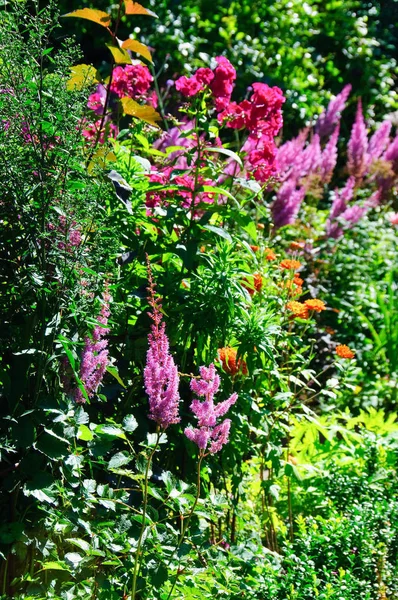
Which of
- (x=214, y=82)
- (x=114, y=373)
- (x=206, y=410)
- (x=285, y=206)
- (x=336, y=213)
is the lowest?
(x=336, y=213)

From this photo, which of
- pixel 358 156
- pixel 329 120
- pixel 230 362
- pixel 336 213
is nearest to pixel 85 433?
pixel 230 362

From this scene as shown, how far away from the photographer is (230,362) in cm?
296

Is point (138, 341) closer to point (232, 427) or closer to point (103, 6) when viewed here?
point (232, 427)

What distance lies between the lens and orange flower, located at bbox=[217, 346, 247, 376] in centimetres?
296

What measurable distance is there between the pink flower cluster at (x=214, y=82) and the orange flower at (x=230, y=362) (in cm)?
87

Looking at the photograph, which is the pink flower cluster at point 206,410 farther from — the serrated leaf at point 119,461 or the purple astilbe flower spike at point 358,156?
the purple astilbe flower spike at point 358,156

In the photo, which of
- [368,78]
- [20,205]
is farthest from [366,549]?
[368,78]

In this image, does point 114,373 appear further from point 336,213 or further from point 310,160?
point 310,160

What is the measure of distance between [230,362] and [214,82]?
0.98 m

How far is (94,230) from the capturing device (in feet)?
8.04

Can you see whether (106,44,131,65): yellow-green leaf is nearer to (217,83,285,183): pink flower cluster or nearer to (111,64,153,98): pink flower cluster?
(217,83,285,183): pink flower cluster

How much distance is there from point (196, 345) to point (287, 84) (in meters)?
6.51

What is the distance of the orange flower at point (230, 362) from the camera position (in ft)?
9.70

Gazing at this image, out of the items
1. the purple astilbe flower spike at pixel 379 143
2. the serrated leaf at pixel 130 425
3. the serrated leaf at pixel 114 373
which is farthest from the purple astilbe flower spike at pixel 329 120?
the serrated leaf at pixel 130 425
